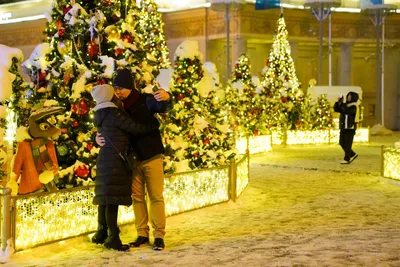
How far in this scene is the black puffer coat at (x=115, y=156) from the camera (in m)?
6.70

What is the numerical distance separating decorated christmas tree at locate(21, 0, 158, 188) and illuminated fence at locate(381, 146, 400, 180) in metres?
5.44

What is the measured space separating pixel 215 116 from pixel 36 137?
18.5 feet

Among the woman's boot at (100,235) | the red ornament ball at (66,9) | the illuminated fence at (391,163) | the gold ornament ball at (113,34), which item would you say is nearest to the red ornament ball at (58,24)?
the red ornament ball at (66,9)

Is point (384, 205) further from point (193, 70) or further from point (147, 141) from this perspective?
point (147, 141)

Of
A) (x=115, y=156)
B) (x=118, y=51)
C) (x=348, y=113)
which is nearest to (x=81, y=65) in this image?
(x=118, y=51)

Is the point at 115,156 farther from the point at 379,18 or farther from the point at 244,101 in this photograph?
the point at 379,18

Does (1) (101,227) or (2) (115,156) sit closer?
(2) (115,156)

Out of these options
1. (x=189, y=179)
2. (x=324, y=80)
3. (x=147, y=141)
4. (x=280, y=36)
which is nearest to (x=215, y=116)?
(x=189, y=179)

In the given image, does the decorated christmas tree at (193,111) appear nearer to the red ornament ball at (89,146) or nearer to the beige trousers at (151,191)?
the red ornament ball at (89,146)

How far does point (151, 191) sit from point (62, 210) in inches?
37.7

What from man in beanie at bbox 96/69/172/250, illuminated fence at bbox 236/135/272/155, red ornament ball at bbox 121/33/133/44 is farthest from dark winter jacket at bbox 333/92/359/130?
man in beanie at bbox 96/69/172/250

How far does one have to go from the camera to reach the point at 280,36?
951 inches

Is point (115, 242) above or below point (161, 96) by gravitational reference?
below

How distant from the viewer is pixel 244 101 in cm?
1956
